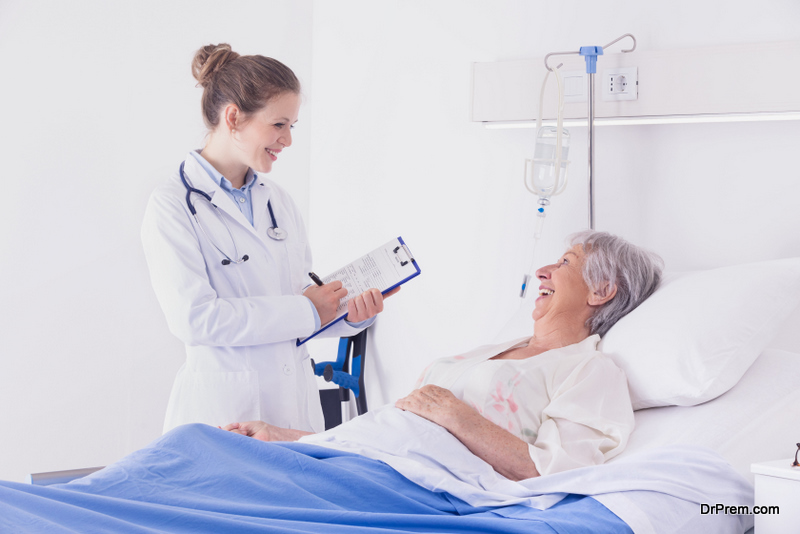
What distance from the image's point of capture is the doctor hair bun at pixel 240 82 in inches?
72.6

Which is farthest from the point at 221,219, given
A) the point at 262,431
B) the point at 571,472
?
the point at 571,472

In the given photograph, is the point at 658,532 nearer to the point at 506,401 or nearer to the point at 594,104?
the point at 506,401

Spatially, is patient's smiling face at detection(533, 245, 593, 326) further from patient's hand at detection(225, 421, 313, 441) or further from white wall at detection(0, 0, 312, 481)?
white wall at detection(0, 0, 312, 481)

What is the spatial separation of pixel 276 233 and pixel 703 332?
3.70ft

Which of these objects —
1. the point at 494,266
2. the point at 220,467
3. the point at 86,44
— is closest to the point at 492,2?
the point at 494,266

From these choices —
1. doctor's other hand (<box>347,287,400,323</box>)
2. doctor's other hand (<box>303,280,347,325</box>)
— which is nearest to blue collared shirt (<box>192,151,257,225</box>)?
doctor's other hand (<box>303,280,347,325</box>)

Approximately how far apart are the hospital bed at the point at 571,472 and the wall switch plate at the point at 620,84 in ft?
2.10

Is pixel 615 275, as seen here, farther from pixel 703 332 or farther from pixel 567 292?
pixel 703 332

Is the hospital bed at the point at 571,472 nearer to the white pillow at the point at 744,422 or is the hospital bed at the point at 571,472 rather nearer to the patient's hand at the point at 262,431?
the white pillow at the point at 744,422

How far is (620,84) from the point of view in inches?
84.1

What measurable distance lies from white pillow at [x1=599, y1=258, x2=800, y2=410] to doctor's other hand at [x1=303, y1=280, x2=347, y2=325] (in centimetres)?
72

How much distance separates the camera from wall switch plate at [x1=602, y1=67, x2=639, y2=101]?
2113mm

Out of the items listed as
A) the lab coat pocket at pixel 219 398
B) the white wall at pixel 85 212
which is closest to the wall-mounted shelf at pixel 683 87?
the lab coat pocket at pixel 219 398

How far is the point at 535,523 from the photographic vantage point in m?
1.18
